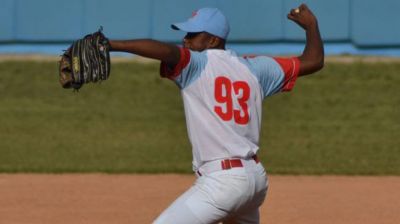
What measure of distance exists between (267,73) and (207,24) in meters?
0.44

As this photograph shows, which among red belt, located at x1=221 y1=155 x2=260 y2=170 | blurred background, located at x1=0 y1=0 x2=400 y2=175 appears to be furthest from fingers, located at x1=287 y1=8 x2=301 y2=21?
blurred background, located at x1=0 y1=0 x2=400 y2=175

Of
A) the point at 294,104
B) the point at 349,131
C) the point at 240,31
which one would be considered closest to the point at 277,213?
the point at 349,131

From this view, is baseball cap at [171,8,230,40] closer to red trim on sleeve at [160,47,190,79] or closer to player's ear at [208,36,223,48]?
player's ear at [208,36,223,48]

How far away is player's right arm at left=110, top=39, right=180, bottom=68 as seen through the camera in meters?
5.02

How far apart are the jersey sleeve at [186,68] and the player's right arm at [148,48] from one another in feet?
0.28

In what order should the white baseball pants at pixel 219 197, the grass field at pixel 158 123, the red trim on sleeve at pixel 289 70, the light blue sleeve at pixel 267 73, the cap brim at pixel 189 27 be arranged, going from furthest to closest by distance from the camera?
the grass field at pixel 158 123 < the red trim on sleeve at pixel 289 70 < the light blue sleeve at pixel 267 73 < the cap brim at pixel 189 27 < the white baseball pants at pixel 219 197

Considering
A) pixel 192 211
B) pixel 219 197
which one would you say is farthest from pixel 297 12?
pixel 192 211

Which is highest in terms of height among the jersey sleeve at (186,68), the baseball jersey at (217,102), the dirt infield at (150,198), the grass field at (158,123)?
the jersey sleeve at (186,68)

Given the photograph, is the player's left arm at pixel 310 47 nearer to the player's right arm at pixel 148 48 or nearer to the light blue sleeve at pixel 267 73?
the light blue sleeve at pixel 267 73

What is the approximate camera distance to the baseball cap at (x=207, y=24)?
5434mm

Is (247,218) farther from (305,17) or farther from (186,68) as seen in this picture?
(305,17)

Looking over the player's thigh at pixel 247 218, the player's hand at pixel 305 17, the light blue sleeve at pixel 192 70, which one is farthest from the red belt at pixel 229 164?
the player's hand at pixel 305 17

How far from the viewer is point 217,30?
18.0ft

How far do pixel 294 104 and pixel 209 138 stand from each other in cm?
901
